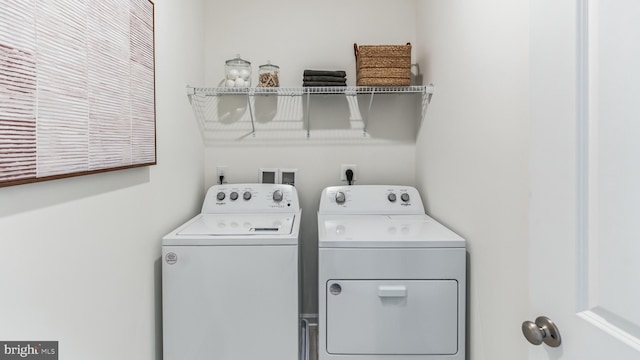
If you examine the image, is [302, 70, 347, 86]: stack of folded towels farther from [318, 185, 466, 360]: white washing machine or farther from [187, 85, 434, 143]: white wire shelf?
[318, 185, 466, 360]: white washing machine

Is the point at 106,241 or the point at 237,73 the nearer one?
the point at 106,241

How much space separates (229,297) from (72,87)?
0.97 meters

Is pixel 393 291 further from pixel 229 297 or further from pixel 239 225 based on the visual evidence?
pixel 239 225

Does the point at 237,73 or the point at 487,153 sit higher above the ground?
the point at 237,73

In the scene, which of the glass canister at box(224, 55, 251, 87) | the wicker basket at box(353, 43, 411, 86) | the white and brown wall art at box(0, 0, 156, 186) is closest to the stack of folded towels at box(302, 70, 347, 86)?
the wicker basket at box(353, 43, 411, 86)

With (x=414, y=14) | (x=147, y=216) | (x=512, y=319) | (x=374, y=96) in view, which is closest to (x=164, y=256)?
(x=147, y=216)

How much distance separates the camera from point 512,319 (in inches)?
47.1

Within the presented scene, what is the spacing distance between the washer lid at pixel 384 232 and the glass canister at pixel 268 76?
0.83 meters

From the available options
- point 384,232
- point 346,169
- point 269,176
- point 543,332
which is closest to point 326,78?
point 346,169

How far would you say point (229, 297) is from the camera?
154cm

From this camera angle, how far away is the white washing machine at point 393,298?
152 centimetres

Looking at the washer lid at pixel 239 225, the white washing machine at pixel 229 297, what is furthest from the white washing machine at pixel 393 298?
the washer lid at pixel 239 225

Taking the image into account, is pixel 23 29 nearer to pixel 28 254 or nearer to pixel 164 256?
pixel 28 254

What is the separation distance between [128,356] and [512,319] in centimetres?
137
